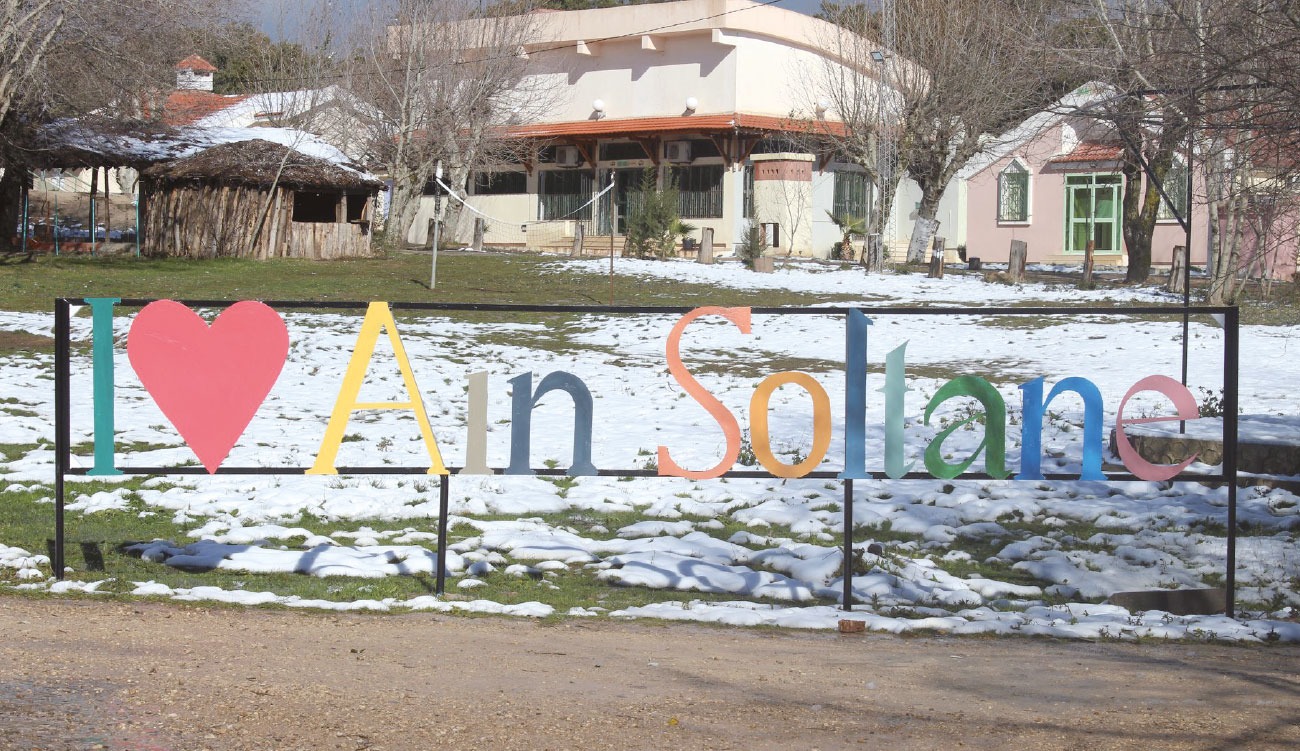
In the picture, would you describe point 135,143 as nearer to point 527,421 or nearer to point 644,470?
point 527,421

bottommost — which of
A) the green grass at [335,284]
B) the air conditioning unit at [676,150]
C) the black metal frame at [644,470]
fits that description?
the black metal frame at [644,470]

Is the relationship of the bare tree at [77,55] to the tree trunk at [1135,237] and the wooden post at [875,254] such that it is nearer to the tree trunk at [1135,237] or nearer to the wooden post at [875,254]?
the wooden post at [875,254]

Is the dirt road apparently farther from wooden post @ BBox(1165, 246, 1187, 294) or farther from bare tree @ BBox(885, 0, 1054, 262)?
bare tree @ BBox(885, 0, 1054, 262)

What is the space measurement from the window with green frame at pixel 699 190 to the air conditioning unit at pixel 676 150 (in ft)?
1.09

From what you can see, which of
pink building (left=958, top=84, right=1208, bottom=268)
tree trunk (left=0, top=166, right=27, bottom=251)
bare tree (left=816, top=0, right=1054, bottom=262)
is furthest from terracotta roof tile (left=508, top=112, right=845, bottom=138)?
tree trunk (left=0, top=166, right=27, bottom=251)

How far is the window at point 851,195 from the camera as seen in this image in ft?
144

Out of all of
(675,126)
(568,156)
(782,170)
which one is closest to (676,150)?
(675,126)

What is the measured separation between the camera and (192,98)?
156 feet

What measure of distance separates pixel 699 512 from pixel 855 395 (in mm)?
3345

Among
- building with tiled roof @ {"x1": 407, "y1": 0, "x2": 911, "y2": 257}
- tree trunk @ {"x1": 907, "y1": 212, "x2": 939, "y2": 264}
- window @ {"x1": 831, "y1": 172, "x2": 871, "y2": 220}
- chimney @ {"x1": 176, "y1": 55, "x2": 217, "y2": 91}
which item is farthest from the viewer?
chimney @ {"x1": 176, "y1": 55, "x2": 217, "y2": 91}

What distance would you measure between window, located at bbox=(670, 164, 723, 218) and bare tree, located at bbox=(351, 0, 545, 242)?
Answer: 6.05 metres

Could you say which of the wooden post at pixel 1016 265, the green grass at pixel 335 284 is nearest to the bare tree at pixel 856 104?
the wooden post at pixel 1016 265

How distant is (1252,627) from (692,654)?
306cm

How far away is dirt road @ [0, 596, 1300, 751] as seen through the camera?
464 cm
